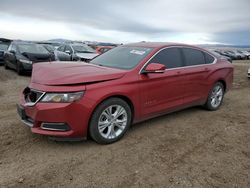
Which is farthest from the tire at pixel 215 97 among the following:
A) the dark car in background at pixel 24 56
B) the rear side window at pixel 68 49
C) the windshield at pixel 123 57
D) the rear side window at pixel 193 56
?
the rear side window at pixel 68 49

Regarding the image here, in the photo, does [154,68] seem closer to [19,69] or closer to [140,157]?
[140,157]

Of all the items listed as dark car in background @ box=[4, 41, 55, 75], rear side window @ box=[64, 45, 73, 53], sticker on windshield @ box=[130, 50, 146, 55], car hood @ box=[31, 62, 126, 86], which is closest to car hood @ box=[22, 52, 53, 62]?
dark car in background @ box=[4, 41, 55, 75]

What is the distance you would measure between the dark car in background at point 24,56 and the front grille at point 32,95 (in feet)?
21.7

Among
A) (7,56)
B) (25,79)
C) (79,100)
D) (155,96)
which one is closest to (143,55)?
(155,96)

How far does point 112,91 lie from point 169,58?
164 centimetres

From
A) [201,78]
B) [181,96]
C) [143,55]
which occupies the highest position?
[143,55]

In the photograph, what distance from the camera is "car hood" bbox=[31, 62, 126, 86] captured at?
353cm

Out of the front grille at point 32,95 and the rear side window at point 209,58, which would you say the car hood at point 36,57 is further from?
the rear side window at point 209,58

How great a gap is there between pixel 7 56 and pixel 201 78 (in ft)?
30.2

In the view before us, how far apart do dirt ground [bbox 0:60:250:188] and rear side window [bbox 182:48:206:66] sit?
1.27m

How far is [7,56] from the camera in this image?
11.3 m

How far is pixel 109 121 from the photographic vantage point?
3.85 meters

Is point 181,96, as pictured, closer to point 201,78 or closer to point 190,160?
point 201,78

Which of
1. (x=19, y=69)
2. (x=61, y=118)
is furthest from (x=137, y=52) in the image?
(x=19, y=69)
